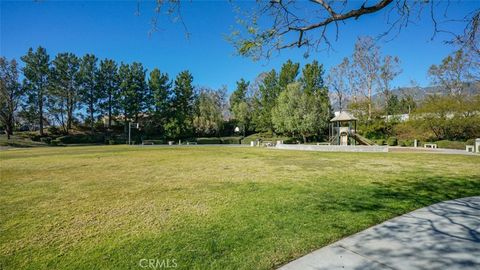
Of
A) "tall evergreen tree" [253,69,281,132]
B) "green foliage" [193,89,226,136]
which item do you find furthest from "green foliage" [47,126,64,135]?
"tall evergreen tree" [253,69,281,132]

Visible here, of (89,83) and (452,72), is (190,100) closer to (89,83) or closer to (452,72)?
(89,83)

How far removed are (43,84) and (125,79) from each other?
1353cm

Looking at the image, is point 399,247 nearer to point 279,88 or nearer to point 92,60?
point 279,88

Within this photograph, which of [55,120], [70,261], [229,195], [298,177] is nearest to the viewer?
[70,261]

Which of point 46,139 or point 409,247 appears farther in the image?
point 46,139

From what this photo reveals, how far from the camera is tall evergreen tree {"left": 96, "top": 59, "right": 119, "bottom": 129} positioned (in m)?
43.3

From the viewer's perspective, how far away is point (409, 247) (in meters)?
2.66

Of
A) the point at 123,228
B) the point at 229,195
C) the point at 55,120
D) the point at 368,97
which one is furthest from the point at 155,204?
the point at 55,120

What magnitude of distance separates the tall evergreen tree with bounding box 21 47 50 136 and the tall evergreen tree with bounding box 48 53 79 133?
3.55 feet

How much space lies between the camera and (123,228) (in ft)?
10.8

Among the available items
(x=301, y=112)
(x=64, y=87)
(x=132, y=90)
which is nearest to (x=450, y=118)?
(x=301, y=112)

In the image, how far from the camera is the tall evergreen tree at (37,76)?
1556 inches

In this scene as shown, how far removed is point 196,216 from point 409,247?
9.23 ft

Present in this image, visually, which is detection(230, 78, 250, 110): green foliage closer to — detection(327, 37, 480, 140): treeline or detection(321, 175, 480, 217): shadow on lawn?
detection(327, 37, 480, 140): treeline
